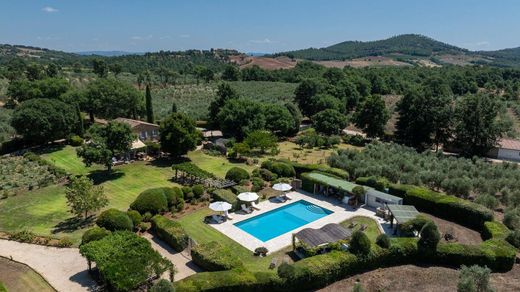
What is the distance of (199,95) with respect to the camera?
10144 cm

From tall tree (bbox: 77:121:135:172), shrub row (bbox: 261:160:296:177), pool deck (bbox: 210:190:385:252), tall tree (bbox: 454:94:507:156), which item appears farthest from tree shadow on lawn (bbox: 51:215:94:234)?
tall tree (bbox: 454:94:507:156)

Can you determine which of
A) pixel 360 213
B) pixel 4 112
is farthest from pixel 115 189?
pixel 4 112

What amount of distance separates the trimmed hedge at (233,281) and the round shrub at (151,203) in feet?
38.7

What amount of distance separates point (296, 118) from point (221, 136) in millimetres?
14369

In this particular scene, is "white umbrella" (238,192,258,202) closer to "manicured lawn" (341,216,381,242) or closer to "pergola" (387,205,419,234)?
"manicured lawn" (341,216,381,242)

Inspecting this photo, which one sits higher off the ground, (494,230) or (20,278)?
(494,230)

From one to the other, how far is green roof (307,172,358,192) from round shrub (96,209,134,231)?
18.7 m

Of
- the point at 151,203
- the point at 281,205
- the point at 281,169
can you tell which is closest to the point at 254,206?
the point at 281,205

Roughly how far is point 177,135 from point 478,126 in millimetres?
40641

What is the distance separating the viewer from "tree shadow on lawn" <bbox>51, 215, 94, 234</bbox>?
2872 centimetres

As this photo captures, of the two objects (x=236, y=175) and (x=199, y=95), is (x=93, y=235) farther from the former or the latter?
(x=199, y=95)

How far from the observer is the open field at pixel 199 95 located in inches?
3236

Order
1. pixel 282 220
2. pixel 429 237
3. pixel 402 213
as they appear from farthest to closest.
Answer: pixel 282 220
pixel 402 213
pixel 429 237

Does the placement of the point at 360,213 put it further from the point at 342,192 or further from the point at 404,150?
the point at 404,150
